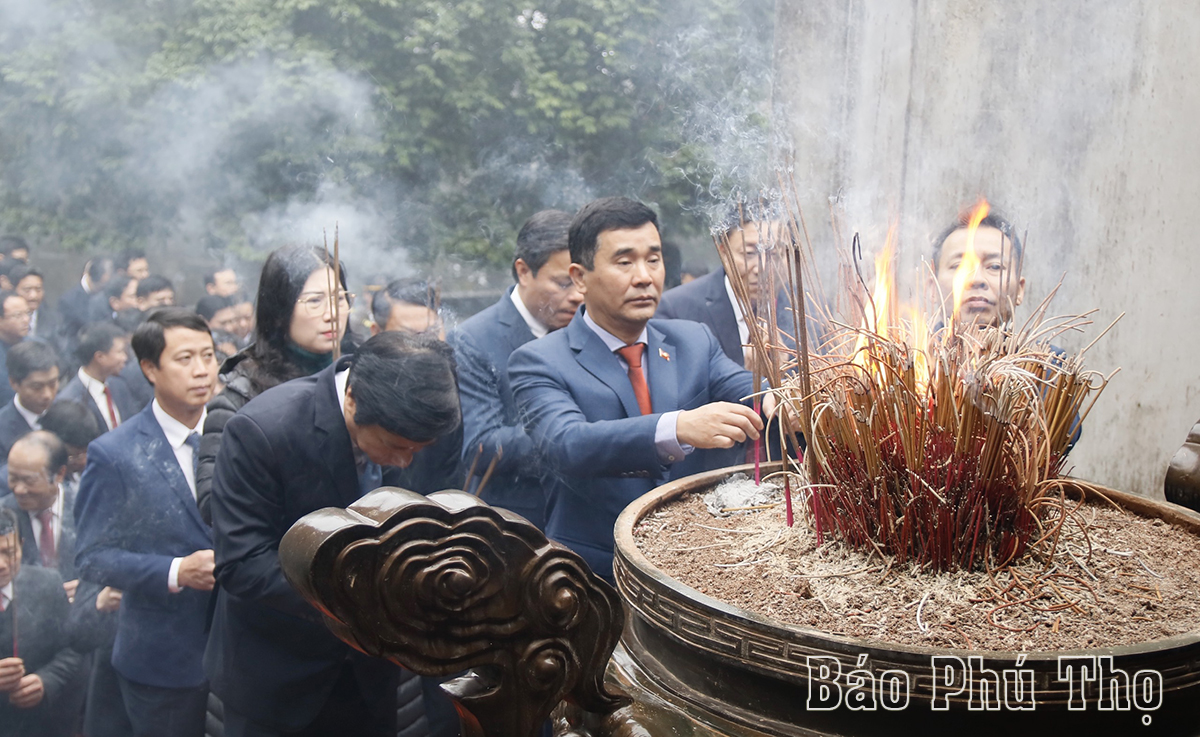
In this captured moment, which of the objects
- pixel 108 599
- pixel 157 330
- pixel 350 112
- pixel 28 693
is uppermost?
pixel 350 112

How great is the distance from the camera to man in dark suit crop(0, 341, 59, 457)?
3.57 metres

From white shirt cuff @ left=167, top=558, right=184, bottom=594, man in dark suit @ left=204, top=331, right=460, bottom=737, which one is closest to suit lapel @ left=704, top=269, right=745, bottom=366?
Result: man in dark suit @ left=204, top=331, right=460, bottom=737

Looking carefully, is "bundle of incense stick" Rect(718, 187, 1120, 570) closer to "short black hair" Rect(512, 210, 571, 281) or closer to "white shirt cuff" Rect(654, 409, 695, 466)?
"white shirt cuff" Rect(654, 409, 695, 466)

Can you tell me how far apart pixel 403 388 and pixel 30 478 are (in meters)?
1.89

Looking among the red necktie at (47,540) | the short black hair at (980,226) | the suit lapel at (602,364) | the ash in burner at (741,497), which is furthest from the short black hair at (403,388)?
the red necktie at (47,540)

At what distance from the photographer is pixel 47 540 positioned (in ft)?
10.9

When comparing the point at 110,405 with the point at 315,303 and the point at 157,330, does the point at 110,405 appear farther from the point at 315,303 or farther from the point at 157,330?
the point at 315,303

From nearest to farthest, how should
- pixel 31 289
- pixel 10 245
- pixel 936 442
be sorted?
pixel 936 442 → pixel 31 289 → pixel 10 245

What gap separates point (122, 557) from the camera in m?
2.79

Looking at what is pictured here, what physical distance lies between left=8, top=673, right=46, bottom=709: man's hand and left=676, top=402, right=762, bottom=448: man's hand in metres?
2.37

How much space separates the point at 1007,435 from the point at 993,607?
314 millimetres

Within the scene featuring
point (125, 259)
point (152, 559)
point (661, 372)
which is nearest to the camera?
point (661, 372)

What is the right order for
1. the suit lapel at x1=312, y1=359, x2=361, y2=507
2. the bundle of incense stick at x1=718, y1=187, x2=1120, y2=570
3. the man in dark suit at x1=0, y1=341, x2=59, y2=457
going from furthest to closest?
the man in dark suit at x1=0, y1=341, x2=59, y2=457 → the suit lapel at x1=312, y1=359, x2=361, y2=507 → the bundle of incense stick at x1=718, y1=187, x2=1120, y2=570

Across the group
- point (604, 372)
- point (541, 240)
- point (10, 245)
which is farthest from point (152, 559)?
point (10, 245)
